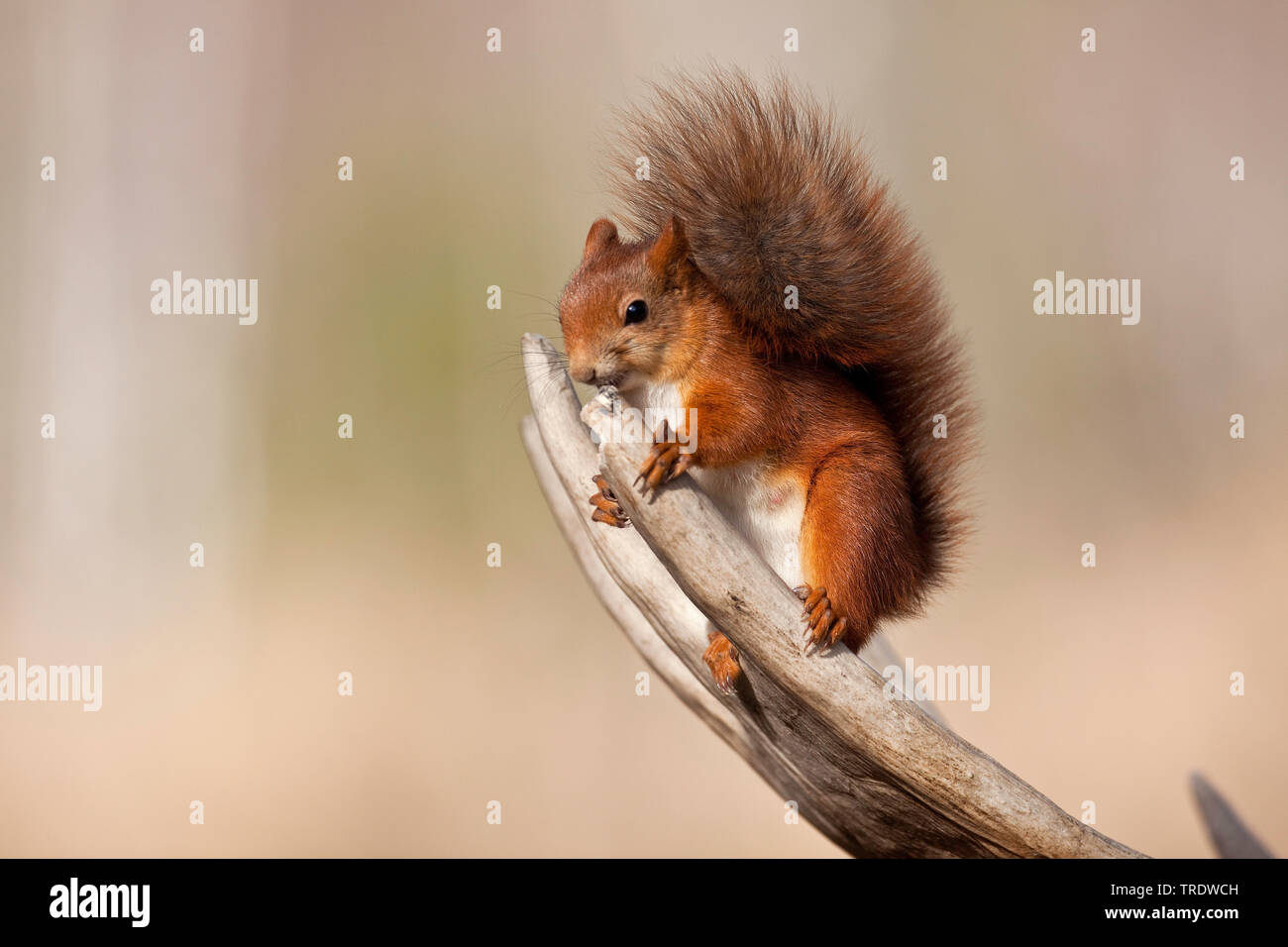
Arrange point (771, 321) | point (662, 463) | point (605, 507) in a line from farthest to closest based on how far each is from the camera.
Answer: point (605, 507), point (771, 321), point (662, 463)

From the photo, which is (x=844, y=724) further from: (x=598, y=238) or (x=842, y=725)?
(x=598, y=238)

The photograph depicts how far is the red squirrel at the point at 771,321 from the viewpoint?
1072 mm

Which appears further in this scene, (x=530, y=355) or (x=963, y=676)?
(x=963, y=676)

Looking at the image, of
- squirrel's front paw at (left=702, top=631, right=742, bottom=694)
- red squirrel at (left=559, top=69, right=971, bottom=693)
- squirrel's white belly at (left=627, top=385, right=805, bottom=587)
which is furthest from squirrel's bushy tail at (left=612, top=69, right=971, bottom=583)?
squirrel's front paw at (left=702, top=631, right=742, bottom=694)

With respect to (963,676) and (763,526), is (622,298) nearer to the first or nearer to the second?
(763,526)

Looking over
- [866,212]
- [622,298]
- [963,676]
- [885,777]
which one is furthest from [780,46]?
[885,777]

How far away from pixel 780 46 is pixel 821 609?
4.94 feet

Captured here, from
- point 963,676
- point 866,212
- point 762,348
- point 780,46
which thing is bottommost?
point 963,676

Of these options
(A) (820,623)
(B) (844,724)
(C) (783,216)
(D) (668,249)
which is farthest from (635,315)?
(B) (844,724)

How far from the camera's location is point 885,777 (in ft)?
3.52

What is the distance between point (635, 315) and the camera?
3.52 feet

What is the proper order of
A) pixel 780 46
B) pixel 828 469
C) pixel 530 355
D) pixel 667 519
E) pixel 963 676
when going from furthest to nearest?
1. pixel 963 676
2. pixel 780 46
3. pixel 530 355
4. pixel 828 469
5. pixel 667 519

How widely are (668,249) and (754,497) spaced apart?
Result: 30 cm

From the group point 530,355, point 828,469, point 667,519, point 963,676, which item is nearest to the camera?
point 667,519
